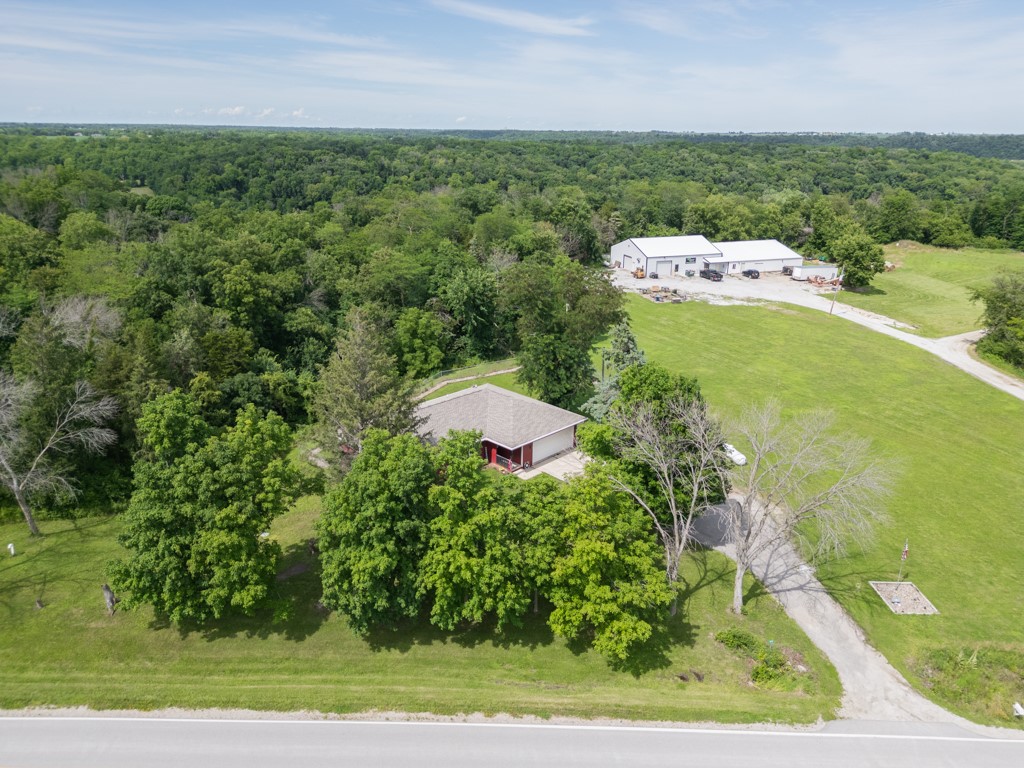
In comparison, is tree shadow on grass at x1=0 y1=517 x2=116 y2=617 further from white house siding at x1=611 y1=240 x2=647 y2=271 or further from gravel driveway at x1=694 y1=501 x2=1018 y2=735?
white house siding at x1=611 y1=240 x2=647 y2=271

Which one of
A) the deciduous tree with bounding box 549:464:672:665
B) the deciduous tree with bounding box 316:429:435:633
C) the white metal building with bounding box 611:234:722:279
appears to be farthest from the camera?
the white metal building with bounding box 611:234:722:279

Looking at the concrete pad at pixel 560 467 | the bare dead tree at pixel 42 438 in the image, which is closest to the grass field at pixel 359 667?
the bare dead tree at pixel 42 438

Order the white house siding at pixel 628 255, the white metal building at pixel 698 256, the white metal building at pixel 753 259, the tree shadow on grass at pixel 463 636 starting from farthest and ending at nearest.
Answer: the white metal building at pixel 753 259
the white house siding at pixel 628 255
the white metal building at pixel 698 256
the tree shadow on grass at pixel 463 636

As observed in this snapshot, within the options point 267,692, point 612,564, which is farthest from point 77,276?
point 612,564

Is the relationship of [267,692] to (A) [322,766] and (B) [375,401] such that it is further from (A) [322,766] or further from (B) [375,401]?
(B) [375,401]

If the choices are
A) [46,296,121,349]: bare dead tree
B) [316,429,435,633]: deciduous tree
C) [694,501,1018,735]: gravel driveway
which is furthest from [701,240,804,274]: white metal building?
[316,429,435,633]: deciduous tree

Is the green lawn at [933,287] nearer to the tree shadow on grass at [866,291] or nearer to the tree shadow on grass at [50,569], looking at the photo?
the tree shadow on grass at [866,291]

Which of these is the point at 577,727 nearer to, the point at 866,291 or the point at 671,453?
the point at 671,453
